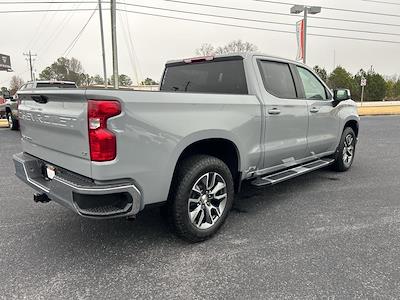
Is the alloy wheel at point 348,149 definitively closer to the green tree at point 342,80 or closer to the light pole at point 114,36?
the light pole at point 114,36

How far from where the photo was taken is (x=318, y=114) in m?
4.93

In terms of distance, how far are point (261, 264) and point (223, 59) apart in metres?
2.48

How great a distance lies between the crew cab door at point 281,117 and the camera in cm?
395

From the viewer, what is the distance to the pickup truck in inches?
101

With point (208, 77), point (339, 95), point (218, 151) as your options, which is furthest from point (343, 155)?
point (218, 151)

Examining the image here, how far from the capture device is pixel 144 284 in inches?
103

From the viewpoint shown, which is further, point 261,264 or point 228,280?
point 261,264

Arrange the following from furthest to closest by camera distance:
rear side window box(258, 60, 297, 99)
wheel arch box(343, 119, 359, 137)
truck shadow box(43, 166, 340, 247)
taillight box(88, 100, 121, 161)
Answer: wheel arch box(343, 119, 359, 137), rear side window box(258, 60, 297, 99), truck shadow box(43, 166, 340, 247), taillight box(88, 100, 121, 161)

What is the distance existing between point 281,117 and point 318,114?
113cm

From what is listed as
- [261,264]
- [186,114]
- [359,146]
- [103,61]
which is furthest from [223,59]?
[103,61]

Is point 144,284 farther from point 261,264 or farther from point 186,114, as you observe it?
point 186,114

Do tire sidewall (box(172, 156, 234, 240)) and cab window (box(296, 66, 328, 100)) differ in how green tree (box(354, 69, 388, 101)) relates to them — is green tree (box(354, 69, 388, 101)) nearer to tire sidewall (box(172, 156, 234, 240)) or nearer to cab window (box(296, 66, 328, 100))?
cab window (box(296, 66, 328, 100))

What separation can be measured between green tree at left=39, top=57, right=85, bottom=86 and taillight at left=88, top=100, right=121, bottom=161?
214 feet

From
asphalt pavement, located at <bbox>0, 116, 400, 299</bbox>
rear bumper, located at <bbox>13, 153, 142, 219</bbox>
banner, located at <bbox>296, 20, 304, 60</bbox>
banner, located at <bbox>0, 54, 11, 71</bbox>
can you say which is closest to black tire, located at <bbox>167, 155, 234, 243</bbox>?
asphalt pavement, located at <bbox>0, 116, 400, 299</bbox>
